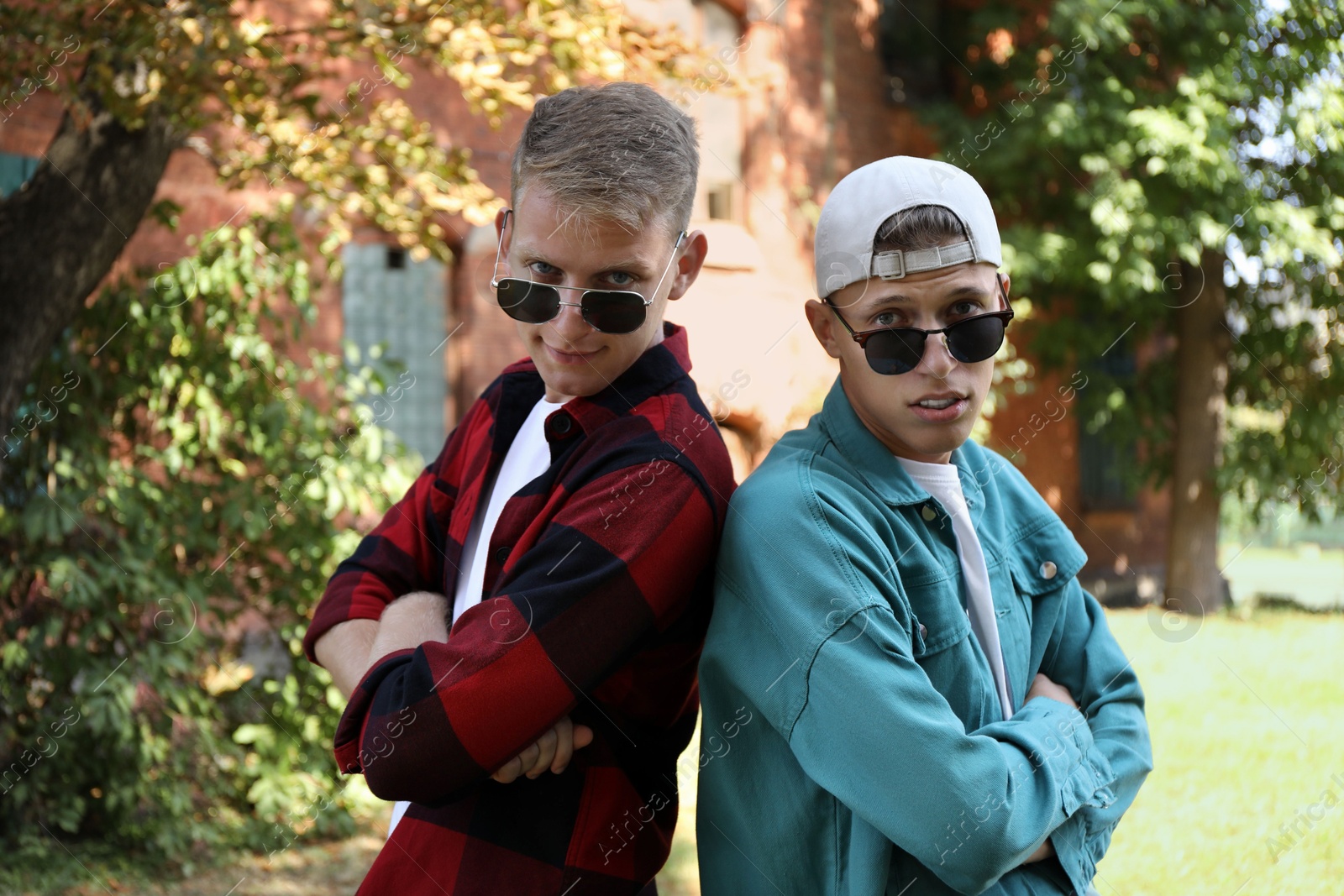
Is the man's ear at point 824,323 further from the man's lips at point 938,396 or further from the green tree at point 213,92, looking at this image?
the green tree at point 213,92

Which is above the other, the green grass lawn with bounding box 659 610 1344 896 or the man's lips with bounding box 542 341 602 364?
the man's lips with bounding box 542 341 602 364

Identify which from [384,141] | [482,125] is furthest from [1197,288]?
[384,141]

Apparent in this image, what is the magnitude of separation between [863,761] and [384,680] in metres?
0.69

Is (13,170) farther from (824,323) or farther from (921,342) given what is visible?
(921,342)

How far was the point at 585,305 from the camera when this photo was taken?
68.0 inches

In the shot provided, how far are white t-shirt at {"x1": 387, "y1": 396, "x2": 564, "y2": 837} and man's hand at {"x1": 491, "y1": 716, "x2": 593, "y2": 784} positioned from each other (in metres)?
0.30

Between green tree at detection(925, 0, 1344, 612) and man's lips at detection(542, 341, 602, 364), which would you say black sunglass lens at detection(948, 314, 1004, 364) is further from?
green tree at detection(925, 0, 1344, 612)

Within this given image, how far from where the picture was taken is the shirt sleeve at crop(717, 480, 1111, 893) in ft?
4.95

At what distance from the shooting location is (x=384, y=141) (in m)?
5.07

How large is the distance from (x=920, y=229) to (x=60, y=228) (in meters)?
3.91

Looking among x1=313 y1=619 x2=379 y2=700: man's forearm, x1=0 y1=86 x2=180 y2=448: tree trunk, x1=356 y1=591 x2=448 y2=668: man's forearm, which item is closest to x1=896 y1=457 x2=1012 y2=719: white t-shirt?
x1=356 y1=591 x2=448 y2=668: man's forearm

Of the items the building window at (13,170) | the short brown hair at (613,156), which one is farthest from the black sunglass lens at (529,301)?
the building window at (13,170)

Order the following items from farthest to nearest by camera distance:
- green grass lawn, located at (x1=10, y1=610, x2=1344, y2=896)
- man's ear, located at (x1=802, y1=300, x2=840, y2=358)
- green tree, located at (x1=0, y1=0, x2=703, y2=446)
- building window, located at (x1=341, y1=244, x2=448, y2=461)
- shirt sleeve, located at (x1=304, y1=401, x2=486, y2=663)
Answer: building window, located at (x1=341, y1=244, x2=448, y2=461) < green grass lawn, located at (x1=10, y1=610, x2=1344, y2=896) < green tree, located at (x1=0, y1=0, x2=703, y2=446) < shirt sleeve, located at (x1=304, y1=401, x2=486, y2=663) < man's ear, located at (x1=802, y1=300, x2=840, y2=358)

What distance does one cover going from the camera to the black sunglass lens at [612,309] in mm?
1728
